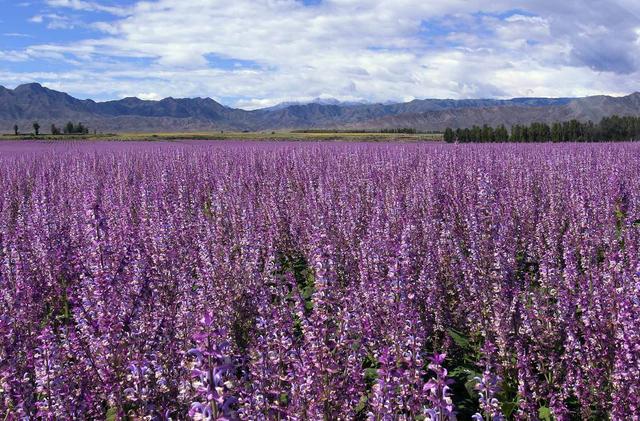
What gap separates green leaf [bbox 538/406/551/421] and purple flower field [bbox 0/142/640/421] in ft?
0.43

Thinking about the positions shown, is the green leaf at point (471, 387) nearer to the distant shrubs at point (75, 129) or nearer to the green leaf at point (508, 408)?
the green leaf at point (508, 408)

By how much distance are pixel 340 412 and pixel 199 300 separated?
5.92 ft

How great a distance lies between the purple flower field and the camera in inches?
133

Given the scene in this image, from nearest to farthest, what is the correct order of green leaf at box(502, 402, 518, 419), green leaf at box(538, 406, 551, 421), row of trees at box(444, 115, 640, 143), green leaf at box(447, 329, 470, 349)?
green leaf at box(538, 406, 551, 421) → green leaf at box(502, 402, 518, 419) → green leaf at box(447, 329, 470, 349) → row of trees at box(444, 115, 640, 143)

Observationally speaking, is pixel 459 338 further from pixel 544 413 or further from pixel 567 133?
pixel 567 133

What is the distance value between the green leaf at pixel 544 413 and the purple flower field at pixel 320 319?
13 centimetres

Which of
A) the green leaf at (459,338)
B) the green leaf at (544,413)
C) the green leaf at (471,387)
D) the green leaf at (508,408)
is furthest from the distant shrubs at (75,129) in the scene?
the green leaf at (544,413)

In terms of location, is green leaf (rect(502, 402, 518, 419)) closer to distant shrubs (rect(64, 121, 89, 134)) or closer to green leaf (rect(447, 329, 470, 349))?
green leaf (rect(447, 329, 470, 349))

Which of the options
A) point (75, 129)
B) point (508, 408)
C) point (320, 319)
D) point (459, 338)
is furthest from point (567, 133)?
point (75, 129)

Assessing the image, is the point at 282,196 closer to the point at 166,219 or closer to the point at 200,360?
the point at 166,219

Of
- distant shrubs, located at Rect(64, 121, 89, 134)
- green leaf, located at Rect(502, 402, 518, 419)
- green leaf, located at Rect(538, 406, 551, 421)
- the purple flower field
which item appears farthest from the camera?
distant shrubs, located at Rect(64, 121, 89, 134)

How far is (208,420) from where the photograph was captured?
1929 mm

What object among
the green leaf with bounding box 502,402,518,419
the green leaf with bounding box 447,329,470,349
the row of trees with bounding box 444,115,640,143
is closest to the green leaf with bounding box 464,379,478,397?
the green leaf with bounding box 502,402,518,419

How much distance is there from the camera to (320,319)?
3.75 meters
